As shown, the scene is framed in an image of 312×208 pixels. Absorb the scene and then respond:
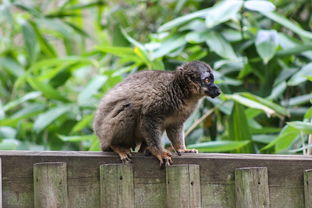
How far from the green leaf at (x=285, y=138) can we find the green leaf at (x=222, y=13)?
123 centimetres

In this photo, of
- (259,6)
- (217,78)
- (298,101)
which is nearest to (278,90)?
(298,101)

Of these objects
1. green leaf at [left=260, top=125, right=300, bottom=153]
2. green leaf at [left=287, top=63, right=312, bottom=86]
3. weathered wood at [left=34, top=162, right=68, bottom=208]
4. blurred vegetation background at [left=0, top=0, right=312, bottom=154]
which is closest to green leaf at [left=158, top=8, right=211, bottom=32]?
blurred vegetation background at [left=0, top=0, right=312, bottom=154]

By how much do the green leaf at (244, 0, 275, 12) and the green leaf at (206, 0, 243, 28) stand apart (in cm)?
8

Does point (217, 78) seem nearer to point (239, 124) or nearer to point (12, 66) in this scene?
point (239, 124)

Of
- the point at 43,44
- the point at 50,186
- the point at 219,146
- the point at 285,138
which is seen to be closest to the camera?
the point at 50,186

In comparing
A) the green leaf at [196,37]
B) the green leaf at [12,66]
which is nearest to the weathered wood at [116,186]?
the green leaf at [196,37]

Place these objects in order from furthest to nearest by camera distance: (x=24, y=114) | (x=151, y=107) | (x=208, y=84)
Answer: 1. (x=24, y=114)
2. (x=208, y=84)
3. (x=151, y=107)

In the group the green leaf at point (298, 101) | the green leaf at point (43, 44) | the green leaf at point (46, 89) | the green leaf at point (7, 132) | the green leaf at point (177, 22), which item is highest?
the green leaf at point (43, 44)

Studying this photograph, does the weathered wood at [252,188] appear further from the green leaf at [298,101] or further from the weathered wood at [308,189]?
the green leaf at [298,101]

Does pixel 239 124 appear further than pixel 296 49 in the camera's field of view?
No

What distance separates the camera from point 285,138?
430cm

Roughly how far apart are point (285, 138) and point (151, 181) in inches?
69.5

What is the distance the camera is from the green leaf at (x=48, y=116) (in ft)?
17.6

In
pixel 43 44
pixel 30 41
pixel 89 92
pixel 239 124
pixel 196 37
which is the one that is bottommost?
pixel 239 124
